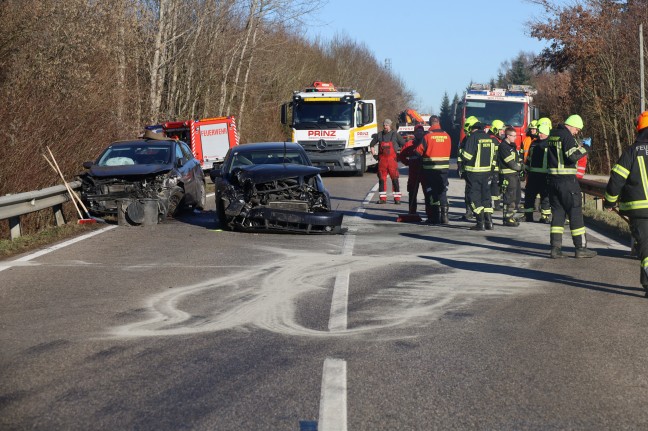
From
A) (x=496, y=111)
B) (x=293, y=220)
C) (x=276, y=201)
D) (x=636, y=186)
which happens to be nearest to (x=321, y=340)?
(x=636, y=186)

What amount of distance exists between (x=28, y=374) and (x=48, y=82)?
1614cm

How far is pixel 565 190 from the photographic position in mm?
11695

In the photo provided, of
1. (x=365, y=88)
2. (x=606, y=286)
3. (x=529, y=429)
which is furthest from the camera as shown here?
(x=365, y=88)

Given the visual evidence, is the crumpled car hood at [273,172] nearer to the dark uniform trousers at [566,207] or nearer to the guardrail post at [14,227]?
the guardrail post at [14,227]

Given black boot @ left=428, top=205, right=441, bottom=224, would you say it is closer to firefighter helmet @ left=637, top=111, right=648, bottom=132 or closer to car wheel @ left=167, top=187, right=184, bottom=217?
car wheel @ left=167, top=187, right=184, bottom=217

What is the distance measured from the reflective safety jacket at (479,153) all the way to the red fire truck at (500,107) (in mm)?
16023

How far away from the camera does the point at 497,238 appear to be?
1440cm

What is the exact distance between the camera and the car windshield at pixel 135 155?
17062mm

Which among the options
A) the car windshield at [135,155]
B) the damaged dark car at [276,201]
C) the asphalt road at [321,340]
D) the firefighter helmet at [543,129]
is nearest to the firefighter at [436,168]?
the firefighter helmet at [543,129]

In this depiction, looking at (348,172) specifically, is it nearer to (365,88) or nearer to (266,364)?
(266,364)

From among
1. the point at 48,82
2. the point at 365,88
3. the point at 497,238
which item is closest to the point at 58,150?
the point at 48,82

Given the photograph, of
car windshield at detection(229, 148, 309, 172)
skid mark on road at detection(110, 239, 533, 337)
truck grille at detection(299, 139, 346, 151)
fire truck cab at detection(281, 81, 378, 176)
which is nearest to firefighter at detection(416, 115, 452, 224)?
car windshield at detection(229, 148, 309, 172)

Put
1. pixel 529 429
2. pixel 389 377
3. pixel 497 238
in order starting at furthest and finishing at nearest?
pixel 497 238 < pixel 389 377 < pixel 529 429

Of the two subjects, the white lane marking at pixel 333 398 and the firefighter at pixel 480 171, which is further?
the firefighter at pixel 480 171
